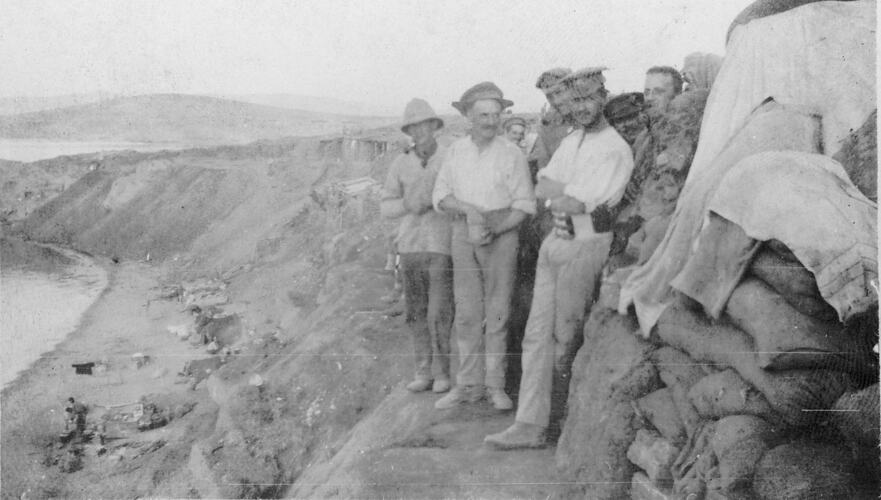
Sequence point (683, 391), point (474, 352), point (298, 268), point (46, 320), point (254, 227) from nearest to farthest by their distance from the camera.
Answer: point (683, 391)
point (474, 352)
point (46, 320)
point (298, 268)
point (254, 227)

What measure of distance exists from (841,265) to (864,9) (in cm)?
161

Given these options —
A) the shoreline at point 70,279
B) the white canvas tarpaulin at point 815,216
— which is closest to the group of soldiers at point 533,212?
the white canvas tarpaulin at point 815,216

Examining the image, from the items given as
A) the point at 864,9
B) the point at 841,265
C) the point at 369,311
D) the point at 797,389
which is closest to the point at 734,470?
the point at 797,389

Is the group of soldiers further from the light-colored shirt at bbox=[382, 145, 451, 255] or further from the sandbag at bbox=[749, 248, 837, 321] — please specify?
the sandbag at bbox=[749, 248, 837, 321]

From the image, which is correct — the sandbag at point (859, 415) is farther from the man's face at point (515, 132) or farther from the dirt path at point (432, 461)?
the man's face at point (515, 132)

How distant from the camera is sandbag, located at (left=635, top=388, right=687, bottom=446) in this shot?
2.72m

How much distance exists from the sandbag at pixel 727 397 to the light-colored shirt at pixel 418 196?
7.10 ft

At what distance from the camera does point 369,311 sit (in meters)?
6.45

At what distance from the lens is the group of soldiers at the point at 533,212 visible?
3.55m

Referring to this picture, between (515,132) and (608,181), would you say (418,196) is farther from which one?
(515,132)

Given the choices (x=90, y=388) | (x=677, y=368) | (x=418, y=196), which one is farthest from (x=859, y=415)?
(x=90, y=388)

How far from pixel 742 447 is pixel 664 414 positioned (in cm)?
54

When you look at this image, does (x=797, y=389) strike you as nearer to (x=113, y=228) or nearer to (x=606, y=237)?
(x=606, y=237)

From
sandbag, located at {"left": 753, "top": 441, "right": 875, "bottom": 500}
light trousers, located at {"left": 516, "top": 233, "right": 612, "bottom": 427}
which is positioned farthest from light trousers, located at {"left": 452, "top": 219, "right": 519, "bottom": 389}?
sandbag, located at {"left": 753, "top": 441, "right": 875, "bottom": 500}
